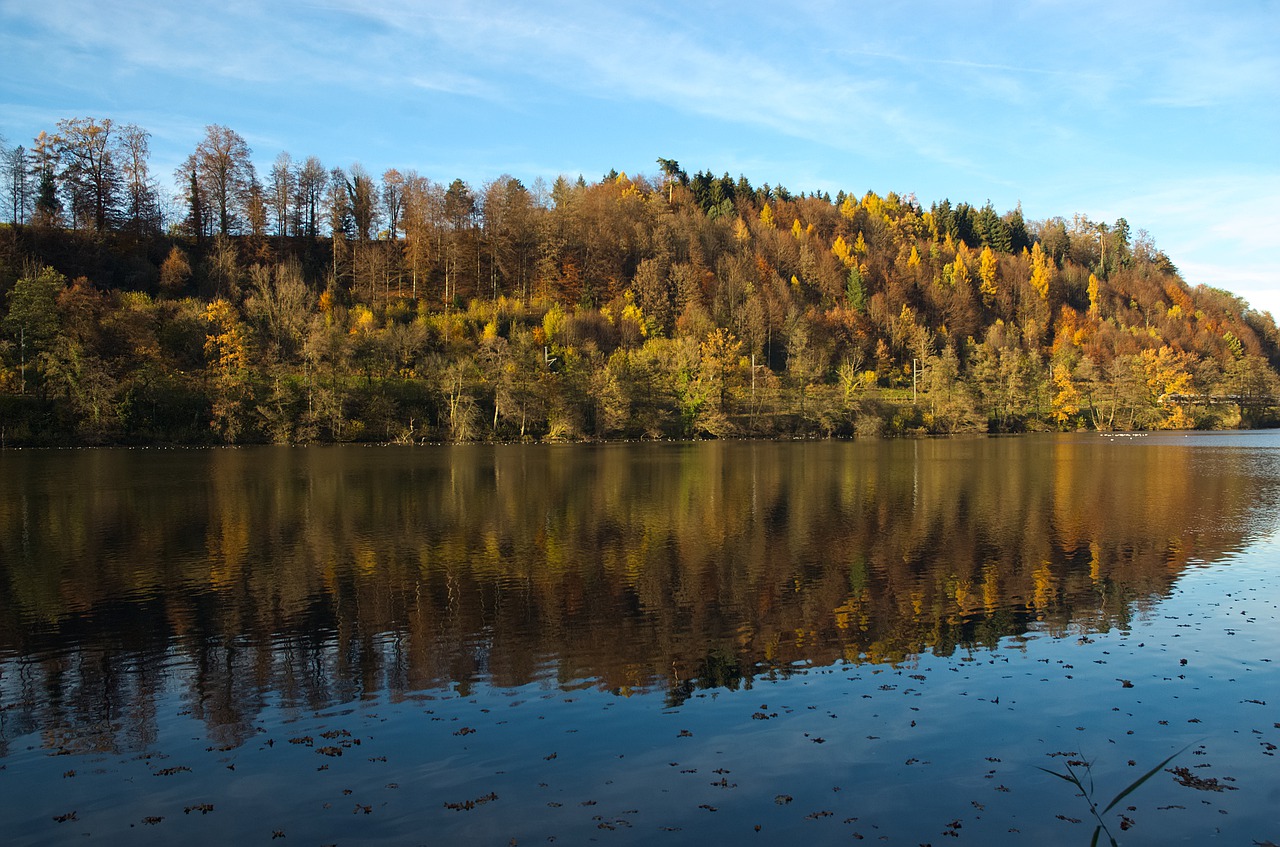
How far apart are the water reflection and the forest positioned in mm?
34627

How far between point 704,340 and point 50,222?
7240 cm

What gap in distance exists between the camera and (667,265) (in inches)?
4825

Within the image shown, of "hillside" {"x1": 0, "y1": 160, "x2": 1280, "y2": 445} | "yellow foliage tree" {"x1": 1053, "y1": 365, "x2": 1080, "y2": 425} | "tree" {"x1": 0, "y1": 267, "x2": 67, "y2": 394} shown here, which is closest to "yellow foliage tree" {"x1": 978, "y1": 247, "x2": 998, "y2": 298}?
"hillside" {"x1": 0, "y1": 160, "x2": 1280, "y2": 445}

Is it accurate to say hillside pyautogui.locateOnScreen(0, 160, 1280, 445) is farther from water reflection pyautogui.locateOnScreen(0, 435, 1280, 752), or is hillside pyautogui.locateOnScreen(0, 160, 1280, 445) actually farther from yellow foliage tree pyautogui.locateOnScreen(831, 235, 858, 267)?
water reflection pyautogui.locateOnScreen(0, 435, 1280, 752)

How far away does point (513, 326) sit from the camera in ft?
302

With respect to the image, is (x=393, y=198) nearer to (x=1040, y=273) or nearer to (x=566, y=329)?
(x=566, y=329)

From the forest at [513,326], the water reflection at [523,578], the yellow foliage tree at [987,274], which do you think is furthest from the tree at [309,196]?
the yellow foliage tree at [987,274]

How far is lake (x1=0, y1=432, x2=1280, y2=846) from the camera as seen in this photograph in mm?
8391

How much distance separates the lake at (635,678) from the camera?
8.39 m

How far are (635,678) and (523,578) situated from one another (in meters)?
7.14

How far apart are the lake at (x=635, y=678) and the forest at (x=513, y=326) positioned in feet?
162

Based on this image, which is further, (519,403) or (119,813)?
(519,403)

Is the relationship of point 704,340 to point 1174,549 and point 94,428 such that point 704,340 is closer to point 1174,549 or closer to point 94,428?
point 94,428

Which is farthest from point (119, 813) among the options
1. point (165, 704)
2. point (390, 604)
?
point (390, 604)
